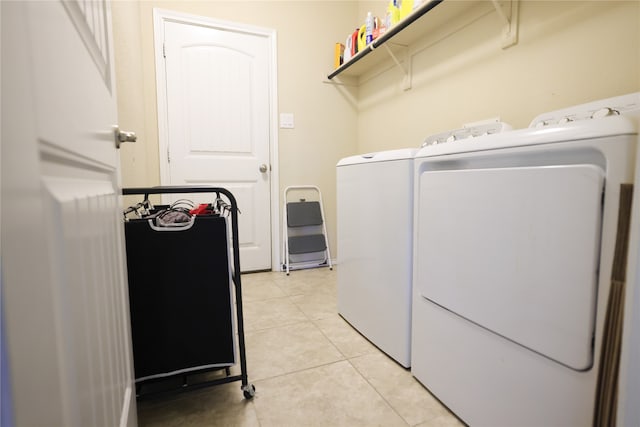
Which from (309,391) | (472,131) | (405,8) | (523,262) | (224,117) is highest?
(405,8)

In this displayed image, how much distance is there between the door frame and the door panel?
0.03 m

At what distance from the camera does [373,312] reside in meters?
1.51

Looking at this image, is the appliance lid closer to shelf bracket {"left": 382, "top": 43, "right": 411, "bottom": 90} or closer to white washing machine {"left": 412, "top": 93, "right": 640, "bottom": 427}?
white washing machine {"left": 412, "top": 93, "right": 640, "bottom": 427}

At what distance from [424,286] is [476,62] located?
4.37 feet

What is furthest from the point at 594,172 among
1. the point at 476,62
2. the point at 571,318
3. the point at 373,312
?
the point at 476,62

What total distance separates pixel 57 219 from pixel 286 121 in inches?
101

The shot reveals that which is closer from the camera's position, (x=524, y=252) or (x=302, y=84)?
(x=524, y=252)

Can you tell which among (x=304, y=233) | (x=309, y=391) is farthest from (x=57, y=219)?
(x=304, y=233)

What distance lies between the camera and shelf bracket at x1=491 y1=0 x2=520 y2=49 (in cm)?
153

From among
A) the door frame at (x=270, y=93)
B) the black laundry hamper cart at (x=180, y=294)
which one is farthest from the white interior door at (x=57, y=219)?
the door frame at (x=270, y=93)

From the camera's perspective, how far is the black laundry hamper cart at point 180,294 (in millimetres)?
996

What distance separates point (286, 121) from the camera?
279 centimetres

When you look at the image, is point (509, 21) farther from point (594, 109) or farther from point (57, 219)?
point (57, 219)

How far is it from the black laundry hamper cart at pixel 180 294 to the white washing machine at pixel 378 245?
0.65 metres
